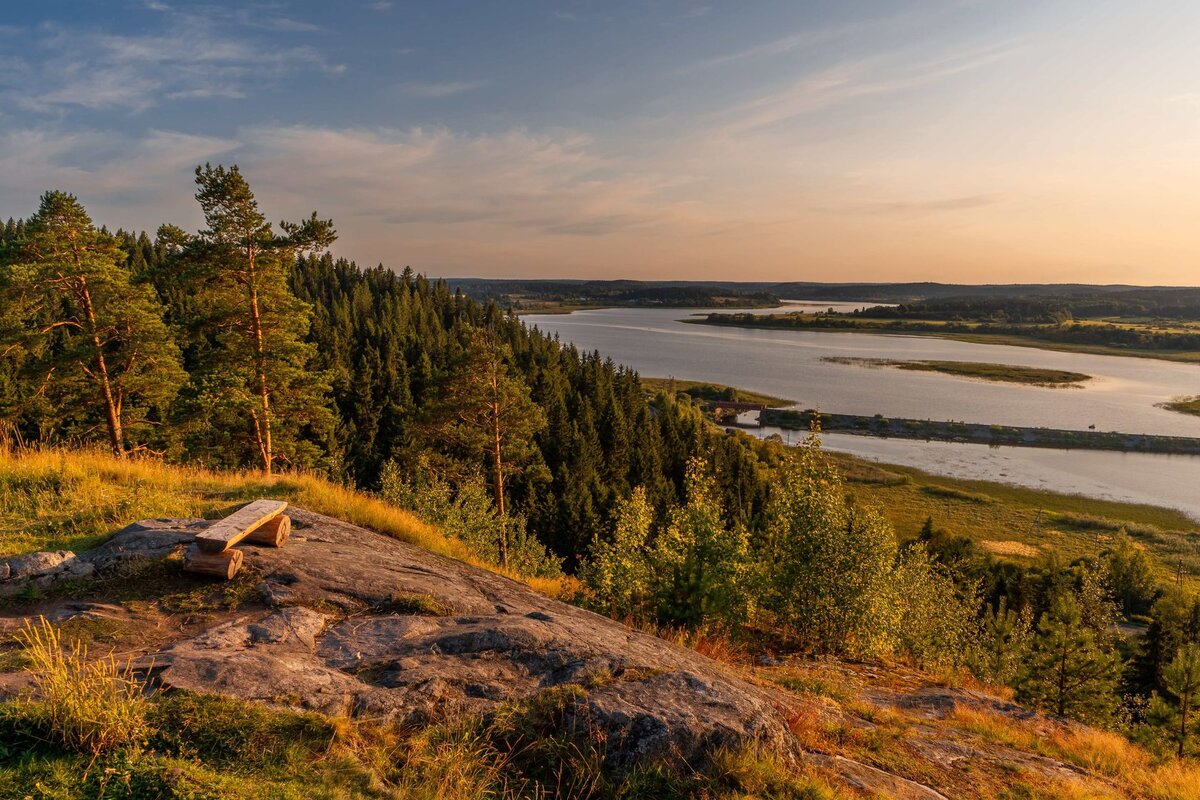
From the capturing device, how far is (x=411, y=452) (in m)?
33.2

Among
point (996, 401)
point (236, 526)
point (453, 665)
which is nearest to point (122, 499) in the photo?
point (236, 526)

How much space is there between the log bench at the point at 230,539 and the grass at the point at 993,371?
170364 millimetres

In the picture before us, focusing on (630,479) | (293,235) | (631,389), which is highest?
(293,235)

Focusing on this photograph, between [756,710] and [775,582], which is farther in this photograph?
[775,582]

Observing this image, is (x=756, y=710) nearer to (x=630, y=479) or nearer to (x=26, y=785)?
(x=26, y=785)

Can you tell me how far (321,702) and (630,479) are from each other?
176ft

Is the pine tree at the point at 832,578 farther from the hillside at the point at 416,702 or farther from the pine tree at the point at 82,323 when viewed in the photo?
the pine tree at the point at 82,323

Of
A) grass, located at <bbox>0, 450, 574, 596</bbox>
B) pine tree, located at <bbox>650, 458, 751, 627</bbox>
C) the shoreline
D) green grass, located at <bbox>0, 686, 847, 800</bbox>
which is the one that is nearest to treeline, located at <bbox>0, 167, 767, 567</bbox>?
pine tree, located at <bbox>650, 458, 751, 627</bbox>

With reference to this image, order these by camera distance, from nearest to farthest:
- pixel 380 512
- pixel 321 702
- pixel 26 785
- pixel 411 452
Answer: pixel 26 785 → pixel 321 702 → pixel 380 512 → pixel 411 452

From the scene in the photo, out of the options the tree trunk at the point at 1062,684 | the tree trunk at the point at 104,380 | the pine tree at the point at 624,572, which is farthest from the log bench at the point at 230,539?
the tree trunk at the point at 1062,684

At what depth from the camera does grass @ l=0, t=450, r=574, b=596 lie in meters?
8.19

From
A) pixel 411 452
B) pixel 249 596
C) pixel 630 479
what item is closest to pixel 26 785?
pixel 249 596

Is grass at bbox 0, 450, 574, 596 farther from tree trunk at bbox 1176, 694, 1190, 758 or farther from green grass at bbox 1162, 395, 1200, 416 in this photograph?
green grass at bbox 1162, 395, 1200, 416

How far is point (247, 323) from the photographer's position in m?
20.5
